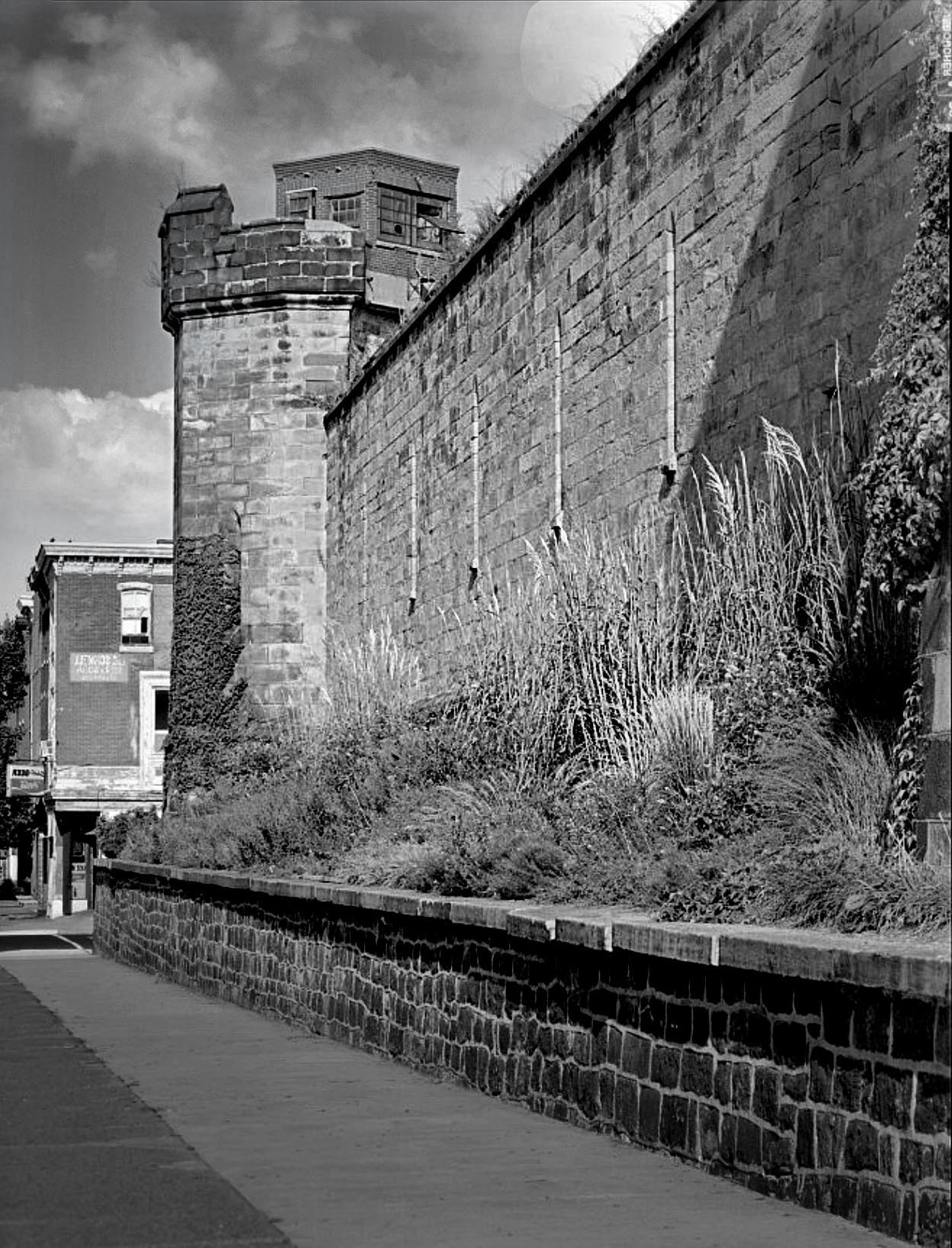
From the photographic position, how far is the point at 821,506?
34.3 ft

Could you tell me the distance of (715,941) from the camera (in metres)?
6.30

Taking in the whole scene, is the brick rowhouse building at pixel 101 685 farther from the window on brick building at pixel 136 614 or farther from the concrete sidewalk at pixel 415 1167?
the concrete sidewalk at pixel 415 1167

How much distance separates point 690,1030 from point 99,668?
154 ft

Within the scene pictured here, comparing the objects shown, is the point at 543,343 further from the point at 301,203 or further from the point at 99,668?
the point at 301,203

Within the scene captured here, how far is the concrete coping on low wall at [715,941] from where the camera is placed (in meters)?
5.23

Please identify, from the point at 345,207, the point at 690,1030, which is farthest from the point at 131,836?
the point at 345,207

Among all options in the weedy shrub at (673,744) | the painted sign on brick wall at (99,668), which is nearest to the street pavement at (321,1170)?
the weedy shrub at (673,744)

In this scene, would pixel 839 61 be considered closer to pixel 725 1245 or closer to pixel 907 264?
pixel 907 264

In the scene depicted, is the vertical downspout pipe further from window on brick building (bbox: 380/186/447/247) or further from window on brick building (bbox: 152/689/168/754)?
window on brick building (bbox: 380/186/447/247)

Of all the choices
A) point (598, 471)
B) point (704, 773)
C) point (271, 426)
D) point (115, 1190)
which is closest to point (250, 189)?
point (271, 426)

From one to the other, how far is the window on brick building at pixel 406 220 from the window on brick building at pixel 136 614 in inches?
815

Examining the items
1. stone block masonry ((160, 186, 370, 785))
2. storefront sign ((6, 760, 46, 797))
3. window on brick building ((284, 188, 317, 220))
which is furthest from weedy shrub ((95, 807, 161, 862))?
window on brick building ((284, 188, 317, 220))

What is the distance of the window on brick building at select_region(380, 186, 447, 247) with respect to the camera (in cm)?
6844

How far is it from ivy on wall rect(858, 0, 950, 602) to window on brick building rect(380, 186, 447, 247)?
201ft
